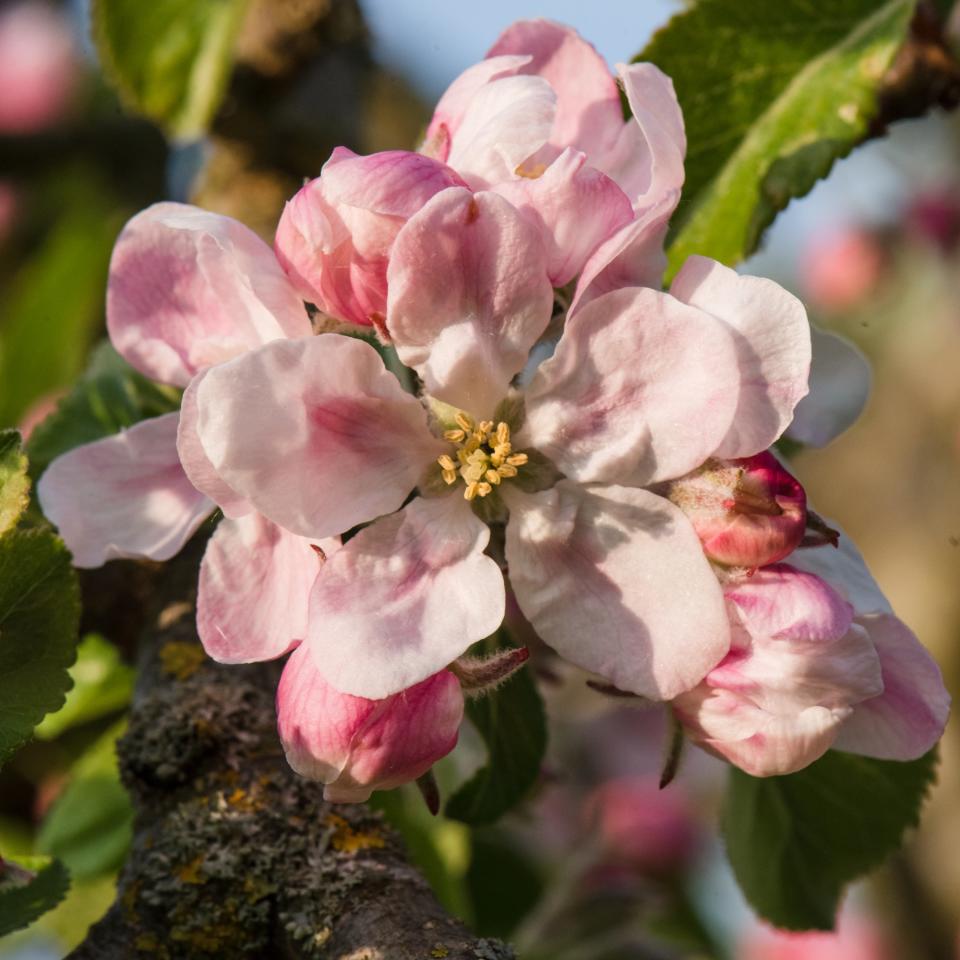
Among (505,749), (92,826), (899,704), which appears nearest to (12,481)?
(505,749)

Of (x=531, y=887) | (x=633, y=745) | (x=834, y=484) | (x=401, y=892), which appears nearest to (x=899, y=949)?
(x=633, y=745)

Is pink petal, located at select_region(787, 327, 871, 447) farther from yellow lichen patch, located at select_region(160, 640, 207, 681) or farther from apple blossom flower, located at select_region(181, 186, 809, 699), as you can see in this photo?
yellow lichen patch, located at select_region(160, 640, 207, 681)

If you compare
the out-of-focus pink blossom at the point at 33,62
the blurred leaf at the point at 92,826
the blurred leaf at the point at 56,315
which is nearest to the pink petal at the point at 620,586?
the blurred leaf at the point at 92,826

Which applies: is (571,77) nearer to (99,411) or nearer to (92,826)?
(99,411)

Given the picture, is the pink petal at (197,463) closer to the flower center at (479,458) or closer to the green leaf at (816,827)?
the flower center at (479,458)

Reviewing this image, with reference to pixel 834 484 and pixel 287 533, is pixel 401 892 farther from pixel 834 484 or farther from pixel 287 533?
pixel 834 484

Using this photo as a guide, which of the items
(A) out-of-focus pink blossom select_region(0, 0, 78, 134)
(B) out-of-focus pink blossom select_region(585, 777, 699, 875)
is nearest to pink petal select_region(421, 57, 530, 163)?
(B) out-of-focus pink blossom select_region(585, 777, 699, 875)
